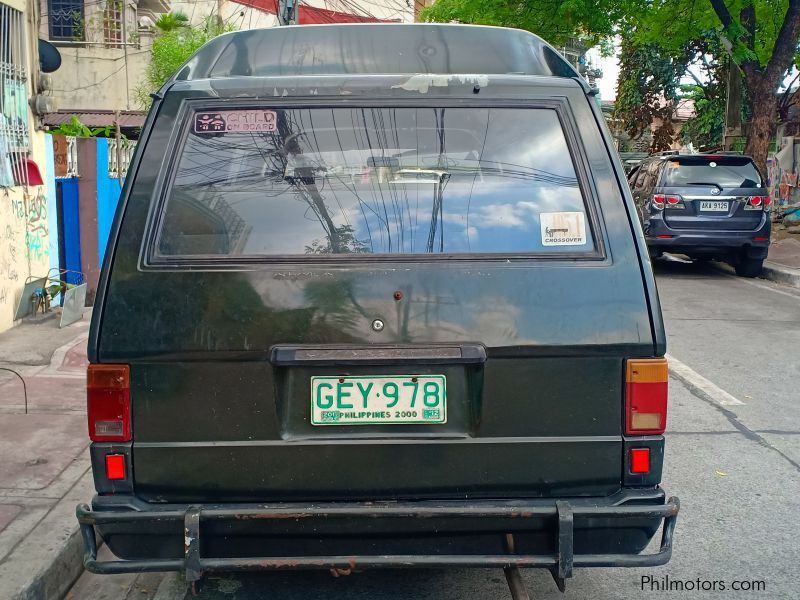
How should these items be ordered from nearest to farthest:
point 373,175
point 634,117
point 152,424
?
point 152,424 → point 373,175 → point 634,117

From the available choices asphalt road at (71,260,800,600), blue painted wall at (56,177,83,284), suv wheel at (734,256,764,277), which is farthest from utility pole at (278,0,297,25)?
asphalt road at (71,260,800,600)

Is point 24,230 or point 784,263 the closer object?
point 24,230

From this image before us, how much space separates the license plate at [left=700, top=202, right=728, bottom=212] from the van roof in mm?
9973

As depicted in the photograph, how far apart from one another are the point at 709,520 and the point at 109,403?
9.71 ft

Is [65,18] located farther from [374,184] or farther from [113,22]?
[374,184]

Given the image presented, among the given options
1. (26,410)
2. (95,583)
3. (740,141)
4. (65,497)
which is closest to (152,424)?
(95,583)

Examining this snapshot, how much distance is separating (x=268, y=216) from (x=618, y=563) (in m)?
1.58

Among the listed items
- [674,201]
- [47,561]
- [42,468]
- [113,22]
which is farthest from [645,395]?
[113,22]

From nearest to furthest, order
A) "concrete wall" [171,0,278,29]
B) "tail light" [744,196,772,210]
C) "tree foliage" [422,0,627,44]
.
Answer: "tail light" [744,196,772,210] → "tree foliage" [422,0,627,44] → "concrete wall" [171,0,278,29]

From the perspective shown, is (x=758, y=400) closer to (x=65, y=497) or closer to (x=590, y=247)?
(x=590, y=247)

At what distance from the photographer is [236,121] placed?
303 centimetres

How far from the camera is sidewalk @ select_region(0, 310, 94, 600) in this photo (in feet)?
11.6

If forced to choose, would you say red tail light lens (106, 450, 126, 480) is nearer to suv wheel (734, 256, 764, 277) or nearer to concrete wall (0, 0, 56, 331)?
concrete wall (0, 0, 56, 331)

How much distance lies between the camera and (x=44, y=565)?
350 centimetres
